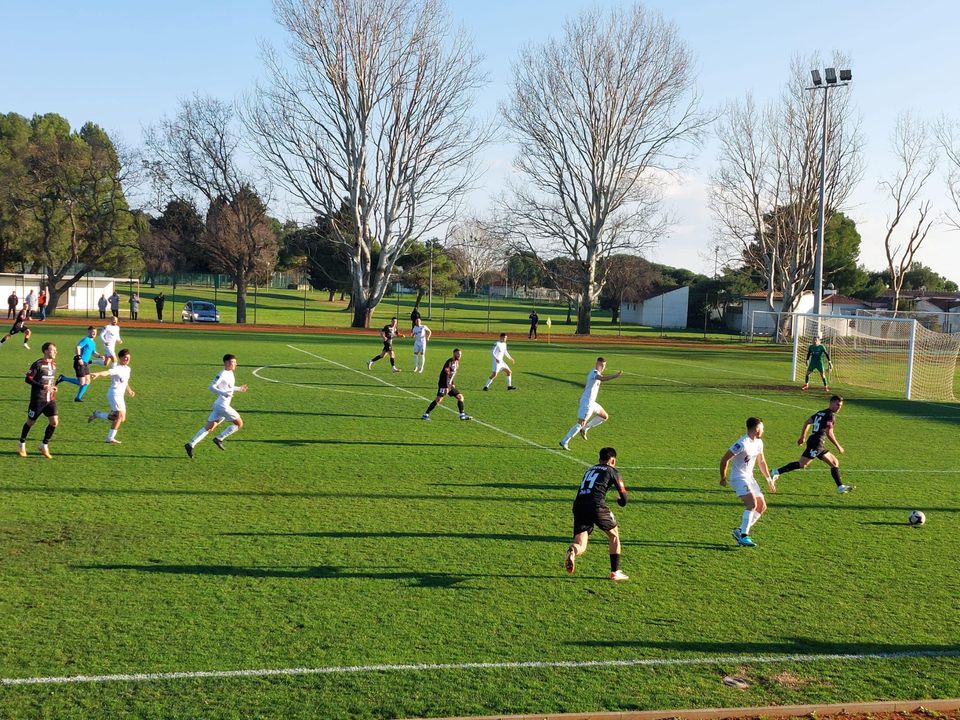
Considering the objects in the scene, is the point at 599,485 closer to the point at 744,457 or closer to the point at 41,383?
the point at 744,457

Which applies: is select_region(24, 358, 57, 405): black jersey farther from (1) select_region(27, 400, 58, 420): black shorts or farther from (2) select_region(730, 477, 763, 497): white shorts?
(2) select_region(730, 477, 763, 497): white shorts

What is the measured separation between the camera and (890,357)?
49844 mm

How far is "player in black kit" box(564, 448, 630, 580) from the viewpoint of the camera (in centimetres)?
946

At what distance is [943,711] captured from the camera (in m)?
6.88

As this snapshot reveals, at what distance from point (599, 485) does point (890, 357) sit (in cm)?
4568

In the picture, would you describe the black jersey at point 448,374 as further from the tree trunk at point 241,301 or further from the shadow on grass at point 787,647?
the tree trunk at point 241,301

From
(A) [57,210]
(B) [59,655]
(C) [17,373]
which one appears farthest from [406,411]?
(A) [57,210]

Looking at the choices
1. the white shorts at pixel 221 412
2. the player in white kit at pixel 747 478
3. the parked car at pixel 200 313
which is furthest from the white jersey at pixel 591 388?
the parked car at pixel 200 313

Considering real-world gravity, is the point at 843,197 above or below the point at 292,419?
above

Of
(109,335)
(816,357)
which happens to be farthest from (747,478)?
(816,357)

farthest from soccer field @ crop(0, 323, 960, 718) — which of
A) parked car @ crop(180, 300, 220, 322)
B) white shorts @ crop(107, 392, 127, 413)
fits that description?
parked car @ crop(180, 300, 220, 322)

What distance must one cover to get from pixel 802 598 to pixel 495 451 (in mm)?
8665

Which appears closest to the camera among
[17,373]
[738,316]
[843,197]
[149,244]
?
[17,373]

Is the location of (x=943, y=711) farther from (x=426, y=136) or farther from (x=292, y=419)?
(x=426, y=136)
